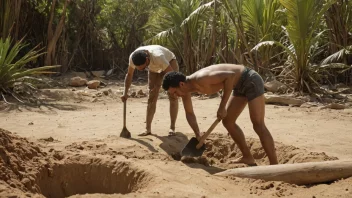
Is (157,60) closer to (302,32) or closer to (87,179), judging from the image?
(87,179)

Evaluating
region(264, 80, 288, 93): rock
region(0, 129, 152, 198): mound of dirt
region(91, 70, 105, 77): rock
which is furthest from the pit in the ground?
region(91, 70, 105, 77): rock

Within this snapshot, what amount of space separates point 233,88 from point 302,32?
5.13m

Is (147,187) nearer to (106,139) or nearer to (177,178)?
(177,178)

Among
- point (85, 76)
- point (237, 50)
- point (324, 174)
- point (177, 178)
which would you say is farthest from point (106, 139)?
point (85, 76)

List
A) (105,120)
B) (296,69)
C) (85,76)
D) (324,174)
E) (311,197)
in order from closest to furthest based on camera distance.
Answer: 1. (311,197)
2. (324,174)
3. (105,120)
4. (296,69)
5. (85,76)

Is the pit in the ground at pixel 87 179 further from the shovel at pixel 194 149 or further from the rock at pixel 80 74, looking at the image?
the rock at pixel 80 74

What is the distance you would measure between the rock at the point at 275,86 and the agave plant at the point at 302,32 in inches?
12.5

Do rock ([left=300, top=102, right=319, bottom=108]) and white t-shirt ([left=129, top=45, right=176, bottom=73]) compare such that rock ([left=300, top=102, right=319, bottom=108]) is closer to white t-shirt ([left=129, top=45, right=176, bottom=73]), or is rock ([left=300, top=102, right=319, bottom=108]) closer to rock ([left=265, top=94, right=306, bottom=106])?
rock ([left=265, top=94, right=306, bottom=106])

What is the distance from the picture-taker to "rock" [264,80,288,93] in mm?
10719

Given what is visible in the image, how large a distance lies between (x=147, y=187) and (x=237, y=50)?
8247 millimetres

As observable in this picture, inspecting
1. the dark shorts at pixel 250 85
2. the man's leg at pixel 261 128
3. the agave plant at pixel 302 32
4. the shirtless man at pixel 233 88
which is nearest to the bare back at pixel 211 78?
the shirtless man at pixel 233 88

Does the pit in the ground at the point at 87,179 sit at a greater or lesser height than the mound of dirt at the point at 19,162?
lesser

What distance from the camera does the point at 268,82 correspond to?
1104cm

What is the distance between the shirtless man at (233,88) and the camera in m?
5.14
